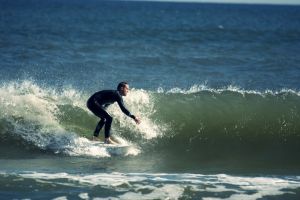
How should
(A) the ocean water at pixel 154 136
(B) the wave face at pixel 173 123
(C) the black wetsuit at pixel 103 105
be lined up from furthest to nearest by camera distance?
(B) the wave face at pixel 173 123 → (C) the black wetsuit at pixel 103 105 → (A) the ocean water at pixel 154 136

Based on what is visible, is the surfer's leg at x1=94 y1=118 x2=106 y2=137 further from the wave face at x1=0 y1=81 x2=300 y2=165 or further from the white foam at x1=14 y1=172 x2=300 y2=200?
the white foam at x1=14 y1=172 x2=300 y2=200

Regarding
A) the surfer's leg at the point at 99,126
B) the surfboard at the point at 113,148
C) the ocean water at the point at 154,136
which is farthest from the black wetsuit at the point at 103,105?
the ocean water at the point at 154,136

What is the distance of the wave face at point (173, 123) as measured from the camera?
12.7 m

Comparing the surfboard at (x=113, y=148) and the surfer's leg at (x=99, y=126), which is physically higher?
the surfer's leg at (x=99, y=126)

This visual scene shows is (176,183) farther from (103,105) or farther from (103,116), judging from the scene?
(103,105)

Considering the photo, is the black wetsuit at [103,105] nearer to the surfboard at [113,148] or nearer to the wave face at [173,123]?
the surfboard at [113,148]

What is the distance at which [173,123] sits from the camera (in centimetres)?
1479

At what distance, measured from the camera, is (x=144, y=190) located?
9.51 metres

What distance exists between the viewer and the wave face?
12.7 m

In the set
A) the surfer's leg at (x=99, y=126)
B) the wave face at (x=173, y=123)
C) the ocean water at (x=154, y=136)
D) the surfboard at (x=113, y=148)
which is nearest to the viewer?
the ocean water at (x=154, y=136)

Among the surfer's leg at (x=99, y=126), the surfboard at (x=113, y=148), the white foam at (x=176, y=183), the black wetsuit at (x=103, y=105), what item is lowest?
the white foam at (x=176, y=183)

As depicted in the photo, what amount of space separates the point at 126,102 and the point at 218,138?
270cm

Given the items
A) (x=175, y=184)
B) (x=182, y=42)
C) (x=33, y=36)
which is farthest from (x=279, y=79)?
(x=33, y=36)

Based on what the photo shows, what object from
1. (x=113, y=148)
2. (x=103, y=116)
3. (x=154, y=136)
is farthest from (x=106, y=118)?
(x=154, y=136)
